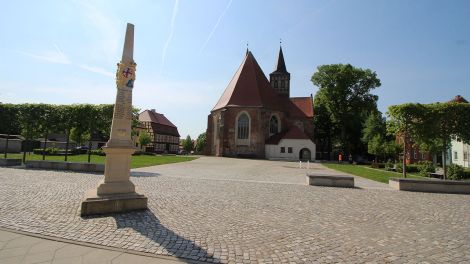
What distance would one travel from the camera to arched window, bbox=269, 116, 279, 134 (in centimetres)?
4984

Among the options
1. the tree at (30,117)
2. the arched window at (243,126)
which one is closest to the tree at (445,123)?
the tree at (30,117)

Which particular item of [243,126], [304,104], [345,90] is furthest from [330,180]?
[304,104]

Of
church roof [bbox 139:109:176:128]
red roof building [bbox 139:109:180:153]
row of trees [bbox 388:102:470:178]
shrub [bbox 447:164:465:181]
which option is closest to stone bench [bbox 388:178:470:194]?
row of trees [bbox 388:102:470:178]

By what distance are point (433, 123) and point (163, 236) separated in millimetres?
16121

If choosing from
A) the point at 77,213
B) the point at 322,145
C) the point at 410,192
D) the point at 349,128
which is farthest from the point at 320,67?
the point at 77,213

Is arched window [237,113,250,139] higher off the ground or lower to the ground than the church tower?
lower

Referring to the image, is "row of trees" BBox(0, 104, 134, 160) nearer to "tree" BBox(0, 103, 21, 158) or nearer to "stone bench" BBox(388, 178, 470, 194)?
"tree" BBox(0, 103, 21, 158)

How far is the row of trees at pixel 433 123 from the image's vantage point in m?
15.3

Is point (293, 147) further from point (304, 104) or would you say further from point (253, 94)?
point (304, 104)

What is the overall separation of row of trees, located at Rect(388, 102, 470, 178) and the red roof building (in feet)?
185

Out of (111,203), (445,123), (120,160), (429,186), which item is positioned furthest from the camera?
(445,123)

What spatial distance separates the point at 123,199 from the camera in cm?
709

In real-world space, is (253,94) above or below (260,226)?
above

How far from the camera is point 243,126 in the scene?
4769cm
